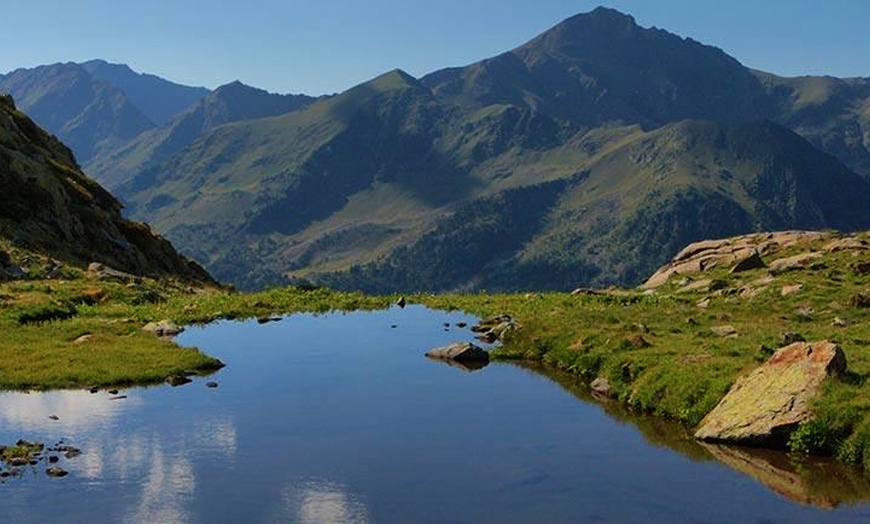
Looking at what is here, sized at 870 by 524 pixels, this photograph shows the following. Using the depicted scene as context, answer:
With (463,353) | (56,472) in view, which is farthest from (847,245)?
(56,472)

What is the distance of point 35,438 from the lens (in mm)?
32344

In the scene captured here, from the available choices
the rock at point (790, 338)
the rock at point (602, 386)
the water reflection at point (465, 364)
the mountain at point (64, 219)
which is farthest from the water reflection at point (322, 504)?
the mountain at point (64, 219)

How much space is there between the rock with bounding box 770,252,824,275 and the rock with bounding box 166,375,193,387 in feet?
150

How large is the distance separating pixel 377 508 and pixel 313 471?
430cm

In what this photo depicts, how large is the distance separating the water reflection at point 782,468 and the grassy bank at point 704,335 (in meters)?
0.86

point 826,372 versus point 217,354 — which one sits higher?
point 826,372

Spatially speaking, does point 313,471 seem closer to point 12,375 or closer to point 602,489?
point 602,489

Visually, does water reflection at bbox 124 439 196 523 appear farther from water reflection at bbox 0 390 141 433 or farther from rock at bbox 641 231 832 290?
rock at bbox 641 231 832 290

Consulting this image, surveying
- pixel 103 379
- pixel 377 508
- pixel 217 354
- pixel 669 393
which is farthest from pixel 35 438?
pixel 669 393

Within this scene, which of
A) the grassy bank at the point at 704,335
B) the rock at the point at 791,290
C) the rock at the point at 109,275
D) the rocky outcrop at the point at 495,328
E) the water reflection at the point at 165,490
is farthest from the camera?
the rock at the point at 109,275

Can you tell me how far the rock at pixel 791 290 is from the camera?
58.5m

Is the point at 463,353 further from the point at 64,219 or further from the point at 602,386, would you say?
the point at 64,219

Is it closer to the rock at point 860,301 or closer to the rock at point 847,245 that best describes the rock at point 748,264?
the rock at point 847,245

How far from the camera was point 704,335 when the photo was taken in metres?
47.4
